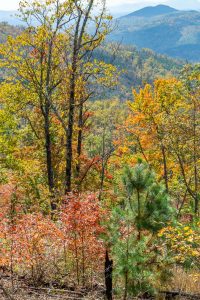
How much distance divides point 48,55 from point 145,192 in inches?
476

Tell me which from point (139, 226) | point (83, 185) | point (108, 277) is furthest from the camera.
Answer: point (83, 185)

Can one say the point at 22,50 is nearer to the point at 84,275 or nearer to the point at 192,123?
the point at 192,123

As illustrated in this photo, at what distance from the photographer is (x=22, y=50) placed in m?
17.5

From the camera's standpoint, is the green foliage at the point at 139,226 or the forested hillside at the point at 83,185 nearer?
the green foliage at the point at 139,226

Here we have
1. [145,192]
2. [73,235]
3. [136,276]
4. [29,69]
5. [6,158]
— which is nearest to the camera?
[136,276]

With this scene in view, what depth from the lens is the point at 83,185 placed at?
947 inches

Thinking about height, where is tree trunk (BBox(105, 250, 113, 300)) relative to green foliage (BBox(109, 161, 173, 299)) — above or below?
below

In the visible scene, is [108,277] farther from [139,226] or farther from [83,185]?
[83,185]

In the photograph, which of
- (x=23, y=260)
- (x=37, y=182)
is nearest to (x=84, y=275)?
(x=23, y=260)

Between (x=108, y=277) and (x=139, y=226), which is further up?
(x=139, y=226)

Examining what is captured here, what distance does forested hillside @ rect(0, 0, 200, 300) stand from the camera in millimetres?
7527

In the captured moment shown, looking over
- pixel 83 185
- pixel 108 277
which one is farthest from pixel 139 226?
pixel 83 185

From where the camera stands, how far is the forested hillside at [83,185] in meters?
7.53

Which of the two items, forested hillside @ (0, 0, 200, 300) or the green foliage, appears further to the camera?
A: forested hillside @ (0, 0, 200, 300)
